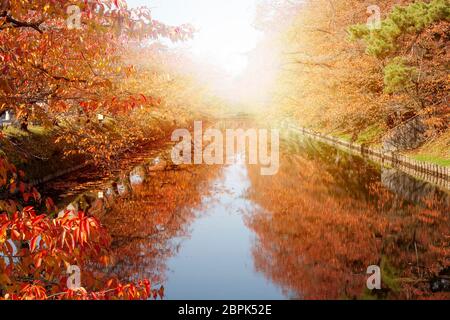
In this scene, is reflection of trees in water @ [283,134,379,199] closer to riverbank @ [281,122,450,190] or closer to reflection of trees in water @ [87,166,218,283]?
riverbank @ [281,122,450,190]

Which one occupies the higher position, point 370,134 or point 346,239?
point 370,134

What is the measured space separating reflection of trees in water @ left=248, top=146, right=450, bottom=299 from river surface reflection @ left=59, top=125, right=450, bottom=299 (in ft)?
0.12

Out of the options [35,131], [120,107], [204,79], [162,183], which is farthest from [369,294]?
[204,79]

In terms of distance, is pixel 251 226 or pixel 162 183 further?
pixel 162 183

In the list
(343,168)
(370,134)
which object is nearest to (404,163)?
(343,168)

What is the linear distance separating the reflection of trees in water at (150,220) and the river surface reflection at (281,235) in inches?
1.6

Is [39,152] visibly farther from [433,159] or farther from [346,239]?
[433,159]

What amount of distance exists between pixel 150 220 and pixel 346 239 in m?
7.30

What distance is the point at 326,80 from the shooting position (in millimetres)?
35219

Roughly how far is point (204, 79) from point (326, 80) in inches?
1587

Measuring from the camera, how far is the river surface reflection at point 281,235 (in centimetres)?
1122

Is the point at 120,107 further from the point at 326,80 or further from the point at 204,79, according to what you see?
the point at 204,79

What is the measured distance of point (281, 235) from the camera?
50.7ft

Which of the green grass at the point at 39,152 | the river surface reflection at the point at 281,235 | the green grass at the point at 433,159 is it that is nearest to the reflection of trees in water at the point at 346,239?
the river surface reflection at the point at 281,235
